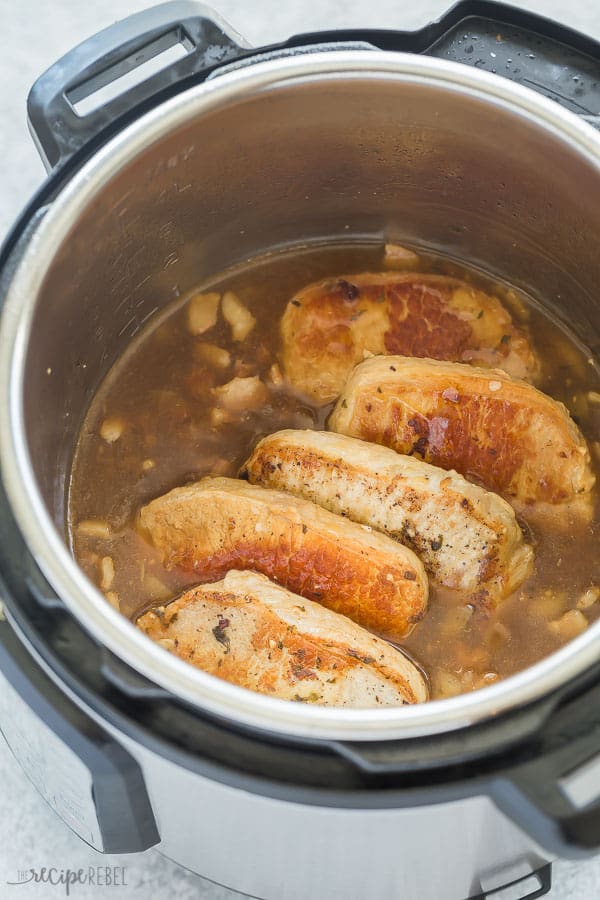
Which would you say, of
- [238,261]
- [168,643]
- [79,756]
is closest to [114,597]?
[168,643]

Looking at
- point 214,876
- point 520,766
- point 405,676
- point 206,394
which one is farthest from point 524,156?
point 214,876

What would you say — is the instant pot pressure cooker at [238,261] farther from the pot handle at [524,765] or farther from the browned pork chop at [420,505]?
the browned pork chop at [420,505]

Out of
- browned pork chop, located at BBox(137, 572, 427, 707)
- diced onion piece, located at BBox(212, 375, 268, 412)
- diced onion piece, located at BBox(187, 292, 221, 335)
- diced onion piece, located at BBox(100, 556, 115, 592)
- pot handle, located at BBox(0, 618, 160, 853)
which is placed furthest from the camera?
diced onion piece, located at BBox(187, 292, 221, 335)

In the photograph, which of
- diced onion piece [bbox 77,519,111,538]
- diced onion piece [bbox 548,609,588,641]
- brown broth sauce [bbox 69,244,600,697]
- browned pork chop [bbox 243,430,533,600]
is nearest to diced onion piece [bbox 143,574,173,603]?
brown broth sauce [bbox 69,244,600,697]

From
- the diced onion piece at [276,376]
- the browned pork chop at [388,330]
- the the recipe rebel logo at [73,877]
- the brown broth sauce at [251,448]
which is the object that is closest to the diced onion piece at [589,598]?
the brown broth sauce at [251,448]

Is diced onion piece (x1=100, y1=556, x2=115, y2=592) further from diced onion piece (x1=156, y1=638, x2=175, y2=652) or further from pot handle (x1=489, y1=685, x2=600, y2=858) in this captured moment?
pot handle (x1=489, y1=685, x2=600, y2=858)

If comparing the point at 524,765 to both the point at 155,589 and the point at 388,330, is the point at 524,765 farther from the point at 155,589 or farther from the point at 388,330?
the point at 388,330
